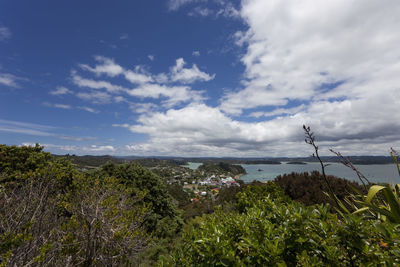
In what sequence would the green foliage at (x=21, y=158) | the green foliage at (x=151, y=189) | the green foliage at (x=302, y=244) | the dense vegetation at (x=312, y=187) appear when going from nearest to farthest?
the green foliage at (x=302, y=244), the dense vegetation at (x=312, y=187), the green foliage at (x=21, y=158), the green foliage at (x=151, y=189)

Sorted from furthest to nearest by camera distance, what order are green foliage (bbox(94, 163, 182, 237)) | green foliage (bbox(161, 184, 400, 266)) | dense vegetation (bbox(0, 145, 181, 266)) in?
green foliage (bbox(94, 163, 182, 237)), dense vegetation (bbox(0, 145, 181, 266)), green foliage (bbox(161, 184, 400, 266))

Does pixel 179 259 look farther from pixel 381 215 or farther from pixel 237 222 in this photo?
pixel 381 215

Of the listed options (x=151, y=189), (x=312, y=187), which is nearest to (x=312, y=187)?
(x=312, y=187)

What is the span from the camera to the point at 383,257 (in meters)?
1.24

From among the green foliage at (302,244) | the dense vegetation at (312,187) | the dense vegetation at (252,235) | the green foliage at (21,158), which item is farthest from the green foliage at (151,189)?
the green foliage at (302,244)

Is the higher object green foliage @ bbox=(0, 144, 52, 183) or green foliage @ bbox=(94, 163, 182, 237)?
green foliage @ bbox=(0, 144, 52, 183)

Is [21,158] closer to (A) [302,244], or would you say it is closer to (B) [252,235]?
(B) [252,235]

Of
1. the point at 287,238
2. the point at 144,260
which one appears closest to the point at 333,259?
the point at 287,238

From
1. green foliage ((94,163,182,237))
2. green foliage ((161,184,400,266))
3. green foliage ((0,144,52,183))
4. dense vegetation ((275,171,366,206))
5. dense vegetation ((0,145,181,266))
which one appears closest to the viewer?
green foliage ((161,184,400,266))

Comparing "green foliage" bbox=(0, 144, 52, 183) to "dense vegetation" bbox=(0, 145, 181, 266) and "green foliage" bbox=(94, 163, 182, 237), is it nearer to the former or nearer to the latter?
"green foliage" bbox=(94, 163, 182, 237)

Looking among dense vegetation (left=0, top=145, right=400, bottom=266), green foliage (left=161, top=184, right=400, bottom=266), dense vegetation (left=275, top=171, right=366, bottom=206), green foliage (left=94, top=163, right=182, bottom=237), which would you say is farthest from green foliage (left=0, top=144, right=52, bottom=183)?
dense vegetation (left=275, top=171, right=366, bottom=206)

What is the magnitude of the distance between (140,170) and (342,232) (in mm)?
13715

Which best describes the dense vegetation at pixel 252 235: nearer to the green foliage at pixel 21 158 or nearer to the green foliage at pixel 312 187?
the green foliage at pixel 312 187

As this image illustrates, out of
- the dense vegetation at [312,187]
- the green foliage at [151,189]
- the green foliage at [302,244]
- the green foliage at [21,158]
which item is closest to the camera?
the green foliage at [302,244]
